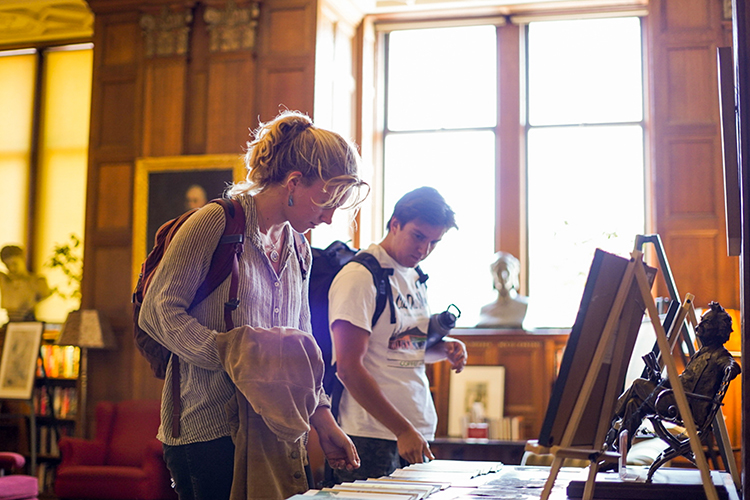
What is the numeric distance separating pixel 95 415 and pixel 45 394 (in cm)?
64

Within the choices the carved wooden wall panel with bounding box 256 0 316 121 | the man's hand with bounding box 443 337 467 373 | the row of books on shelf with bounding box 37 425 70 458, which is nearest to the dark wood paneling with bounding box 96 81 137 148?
the carved wooden wall panel with bounding box 256 0 316 121

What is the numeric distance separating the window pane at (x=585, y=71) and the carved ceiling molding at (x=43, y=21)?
4207 mm

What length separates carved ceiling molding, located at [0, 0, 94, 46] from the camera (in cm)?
764

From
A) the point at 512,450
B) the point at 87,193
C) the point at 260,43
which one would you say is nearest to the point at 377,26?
the point at 260,43

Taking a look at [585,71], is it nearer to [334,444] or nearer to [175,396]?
[334,444]

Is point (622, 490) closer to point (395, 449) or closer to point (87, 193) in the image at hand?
point (395, 449)

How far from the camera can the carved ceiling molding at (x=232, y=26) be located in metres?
6.88

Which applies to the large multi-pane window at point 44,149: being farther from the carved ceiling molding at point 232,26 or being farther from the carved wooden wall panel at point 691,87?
the carved wooden wall panel at point 691,87

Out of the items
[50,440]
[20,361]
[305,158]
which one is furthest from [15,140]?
[305,158]

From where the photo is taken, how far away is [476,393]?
6.28 metres

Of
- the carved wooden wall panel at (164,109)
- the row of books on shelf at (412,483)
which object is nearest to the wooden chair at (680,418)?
the row of books on shelf at (412,483)

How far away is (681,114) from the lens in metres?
6.38

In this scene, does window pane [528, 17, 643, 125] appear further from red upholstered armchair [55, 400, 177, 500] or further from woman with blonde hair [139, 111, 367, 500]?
woman with blonde hair [139, 111, 367, 500]

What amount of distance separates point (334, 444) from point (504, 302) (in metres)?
4.54
